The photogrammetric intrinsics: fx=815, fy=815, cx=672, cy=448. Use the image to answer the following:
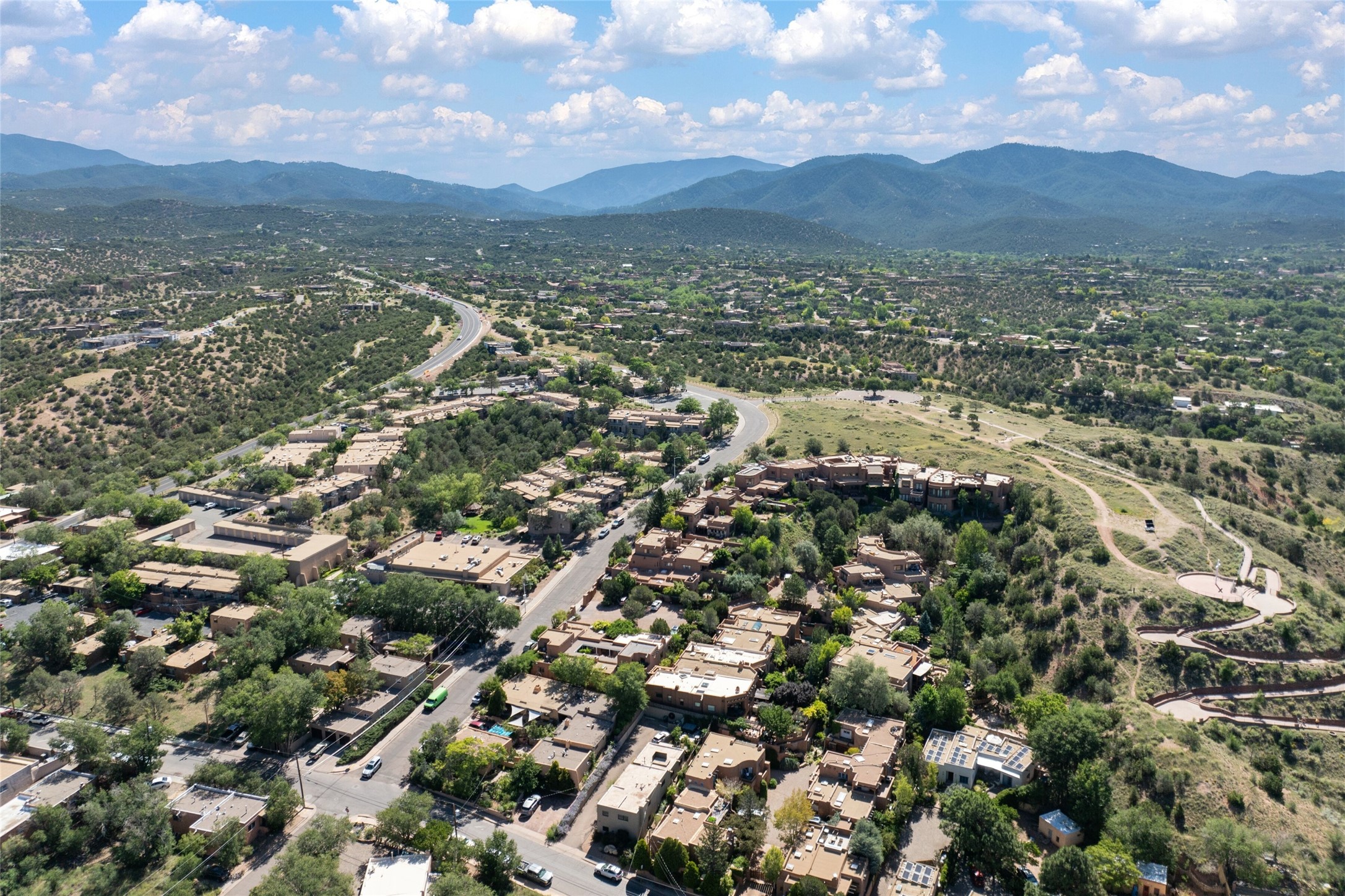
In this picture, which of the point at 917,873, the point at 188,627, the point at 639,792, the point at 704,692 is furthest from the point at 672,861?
the point at 188,627

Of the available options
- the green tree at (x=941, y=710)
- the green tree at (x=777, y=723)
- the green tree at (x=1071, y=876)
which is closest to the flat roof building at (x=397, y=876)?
the green tree at (x=777, y=723)

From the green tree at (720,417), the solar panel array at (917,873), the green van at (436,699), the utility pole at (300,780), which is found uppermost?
the green tree at (720,417)

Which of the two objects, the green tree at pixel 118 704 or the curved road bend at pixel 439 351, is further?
the curved road bend at pixel 439 351

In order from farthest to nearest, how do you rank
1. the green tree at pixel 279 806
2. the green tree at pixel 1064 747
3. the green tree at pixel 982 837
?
the green tree at pixel 1064 747 < the green tree at pixel 279 806 < the green tree at pixel 982 837

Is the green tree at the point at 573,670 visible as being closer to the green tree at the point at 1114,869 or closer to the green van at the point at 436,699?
the green van at the point at 436,699

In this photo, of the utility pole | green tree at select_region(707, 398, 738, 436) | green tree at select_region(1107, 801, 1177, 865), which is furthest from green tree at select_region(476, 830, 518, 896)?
green tree at select_region(707, 398, 738, 436)

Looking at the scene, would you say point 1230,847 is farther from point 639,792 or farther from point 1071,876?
point 639,792

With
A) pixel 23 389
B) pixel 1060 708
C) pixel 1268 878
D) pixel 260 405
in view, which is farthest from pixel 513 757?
pixel 23 389
